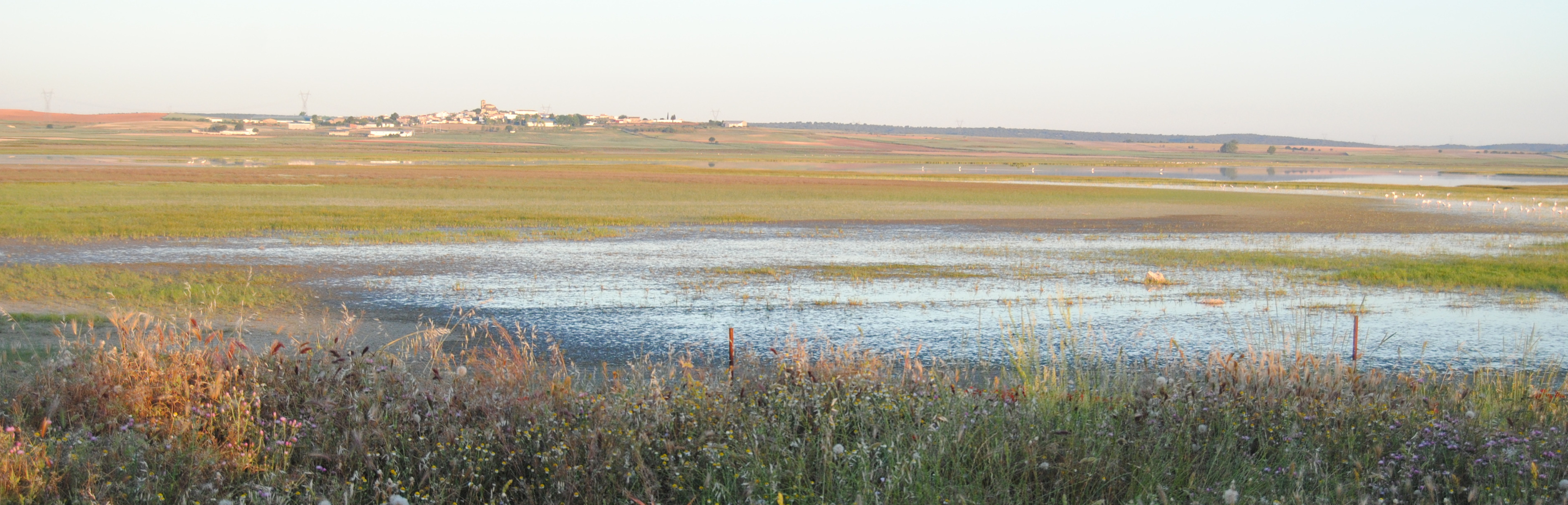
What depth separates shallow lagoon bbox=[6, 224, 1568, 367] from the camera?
39.2 feet

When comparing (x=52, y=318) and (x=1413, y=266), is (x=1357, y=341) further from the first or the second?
(x=52, y=318)

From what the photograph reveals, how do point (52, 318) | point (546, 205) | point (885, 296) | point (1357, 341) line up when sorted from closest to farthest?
point (1357, 341)
point (52, 318)
point (885, 296)
point (546, 205)

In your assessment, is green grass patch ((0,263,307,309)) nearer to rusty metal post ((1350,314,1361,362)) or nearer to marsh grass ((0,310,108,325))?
marsh grass ((0,310,108,325))

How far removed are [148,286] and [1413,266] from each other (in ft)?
72.6

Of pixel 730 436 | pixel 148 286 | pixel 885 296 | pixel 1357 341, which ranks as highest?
pixel 730 436

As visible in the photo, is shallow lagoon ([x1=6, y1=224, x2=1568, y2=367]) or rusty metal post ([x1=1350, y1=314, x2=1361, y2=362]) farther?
shallow lagoon ([x1=6, y1=224, x2=1568, y2=367])

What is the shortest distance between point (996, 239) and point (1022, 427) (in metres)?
21.1

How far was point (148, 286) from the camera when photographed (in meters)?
15.6

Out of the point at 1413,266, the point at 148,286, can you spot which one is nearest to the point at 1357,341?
the point at 1413,266

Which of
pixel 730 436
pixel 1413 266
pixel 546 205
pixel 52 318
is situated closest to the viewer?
pixel 730 436

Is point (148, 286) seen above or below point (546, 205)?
below

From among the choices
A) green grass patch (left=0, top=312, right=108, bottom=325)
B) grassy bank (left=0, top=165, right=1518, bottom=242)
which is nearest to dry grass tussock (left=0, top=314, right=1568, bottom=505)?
green grass patch (left=0, top=312, right=108, bottom=325)

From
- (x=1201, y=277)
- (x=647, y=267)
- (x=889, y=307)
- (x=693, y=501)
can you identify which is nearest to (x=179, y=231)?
(x=647, y=267)

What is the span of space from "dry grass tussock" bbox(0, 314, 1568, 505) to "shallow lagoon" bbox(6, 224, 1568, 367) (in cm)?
188
